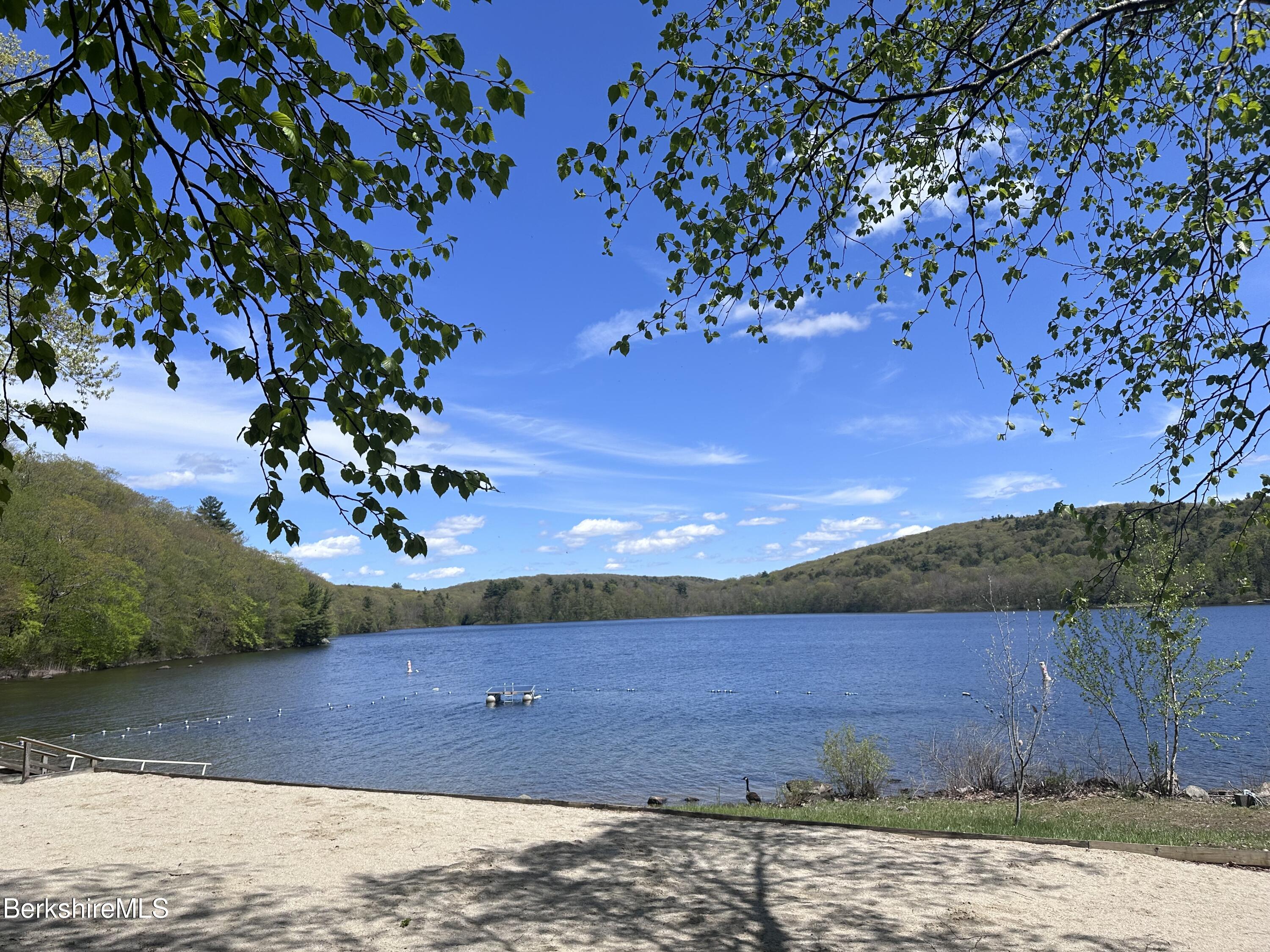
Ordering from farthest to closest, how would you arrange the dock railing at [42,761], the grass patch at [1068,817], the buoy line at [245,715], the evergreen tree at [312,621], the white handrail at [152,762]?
the evergreen tree at [312,621] < the buoy line at [245,715] < the white handrail at [152,762] < the dock railing at [42,761] < the grass patch at [1068,817]

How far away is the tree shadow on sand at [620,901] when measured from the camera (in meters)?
5.48

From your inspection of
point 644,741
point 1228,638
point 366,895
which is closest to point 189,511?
point 644,741

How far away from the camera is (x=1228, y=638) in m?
59.6

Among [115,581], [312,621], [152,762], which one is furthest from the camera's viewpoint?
[312,621]

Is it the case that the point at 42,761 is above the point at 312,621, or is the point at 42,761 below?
below

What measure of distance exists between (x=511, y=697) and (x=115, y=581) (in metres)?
29.8

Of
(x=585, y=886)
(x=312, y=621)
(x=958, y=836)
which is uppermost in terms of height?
(x=312, y=621)

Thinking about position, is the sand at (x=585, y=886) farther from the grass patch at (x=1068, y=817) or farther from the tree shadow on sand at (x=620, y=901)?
the grass patch at (x=1068, y=817)

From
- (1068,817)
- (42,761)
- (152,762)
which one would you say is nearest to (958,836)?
(1068,817)

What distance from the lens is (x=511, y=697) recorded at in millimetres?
44375

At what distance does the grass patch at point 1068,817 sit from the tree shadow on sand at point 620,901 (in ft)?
6.48

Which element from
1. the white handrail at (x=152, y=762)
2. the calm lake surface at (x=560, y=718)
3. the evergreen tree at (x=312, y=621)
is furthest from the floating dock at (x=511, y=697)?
the evergreen tree at (x=312, y=621)

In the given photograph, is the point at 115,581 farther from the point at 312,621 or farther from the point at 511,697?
the point at 312,621

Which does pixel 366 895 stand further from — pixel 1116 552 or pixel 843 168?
pixel 843 168
